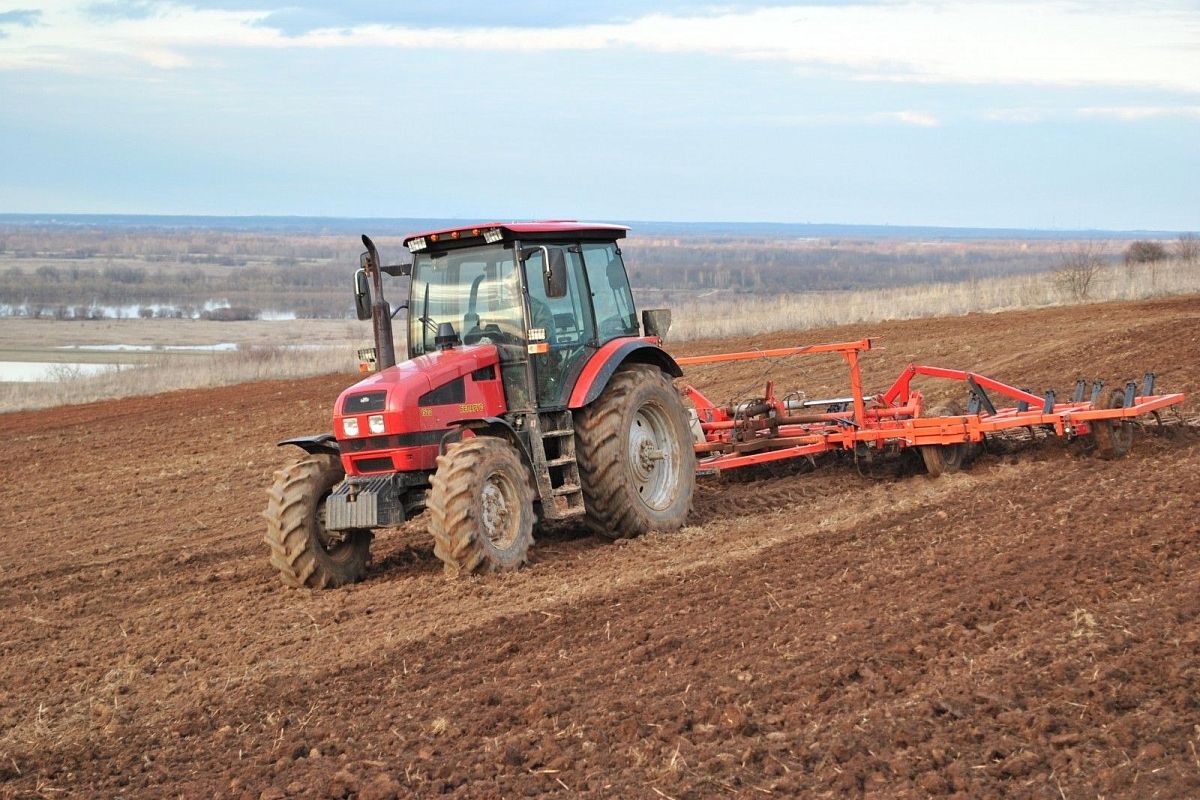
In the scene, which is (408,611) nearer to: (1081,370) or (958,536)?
(958,536)

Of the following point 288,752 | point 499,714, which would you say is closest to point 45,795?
point 288,752

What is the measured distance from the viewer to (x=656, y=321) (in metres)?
9.58

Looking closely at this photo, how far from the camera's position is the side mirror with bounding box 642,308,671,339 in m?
9.52

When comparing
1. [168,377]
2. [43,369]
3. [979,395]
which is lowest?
[43,369]

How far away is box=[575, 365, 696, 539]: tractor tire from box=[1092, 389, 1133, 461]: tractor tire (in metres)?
3.09

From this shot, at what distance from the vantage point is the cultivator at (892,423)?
394 inches

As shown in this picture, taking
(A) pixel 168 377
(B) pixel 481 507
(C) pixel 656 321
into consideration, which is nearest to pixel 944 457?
(C) pixel 656 321

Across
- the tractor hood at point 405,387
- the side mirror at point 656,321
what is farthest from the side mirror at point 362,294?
the side mirror at point 656,321

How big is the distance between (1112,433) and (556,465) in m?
4.32

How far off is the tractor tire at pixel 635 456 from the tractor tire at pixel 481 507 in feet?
2.11

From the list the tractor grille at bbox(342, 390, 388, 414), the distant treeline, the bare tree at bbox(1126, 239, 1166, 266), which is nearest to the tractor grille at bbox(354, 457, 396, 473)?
the tractor grille at bbox(342, 390, 388, 414)

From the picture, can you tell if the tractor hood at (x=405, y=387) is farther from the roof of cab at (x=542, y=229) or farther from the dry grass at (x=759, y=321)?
the dry grass at (x=759, y=321)

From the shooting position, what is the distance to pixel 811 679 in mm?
5641

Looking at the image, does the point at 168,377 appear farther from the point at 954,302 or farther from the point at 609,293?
the point at 609,293
